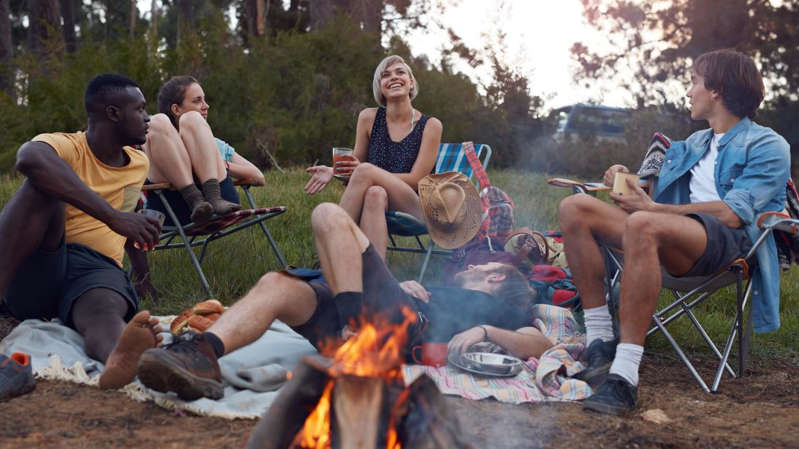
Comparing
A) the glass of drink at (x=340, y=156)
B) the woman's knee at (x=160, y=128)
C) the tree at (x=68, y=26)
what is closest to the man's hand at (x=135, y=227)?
the woman's knee at (x=160, y=128)

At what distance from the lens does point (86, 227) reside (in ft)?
10.4

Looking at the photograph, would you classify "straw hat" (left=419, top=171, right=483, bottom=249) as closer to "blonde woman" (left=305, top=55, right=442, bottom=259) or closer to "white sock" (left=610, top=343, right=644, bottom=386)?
"blonde woman" (left=305, top=55, right=442, bottom=259)

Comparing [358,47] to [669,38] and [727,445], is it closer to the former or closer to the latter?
[669,38]

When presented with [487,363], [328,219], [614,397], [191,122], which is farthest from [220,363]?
[191,122]

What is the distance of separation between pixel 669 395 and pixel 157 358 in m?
1.93

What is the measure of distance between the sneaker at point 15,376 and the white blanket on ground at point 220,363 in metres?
0.17

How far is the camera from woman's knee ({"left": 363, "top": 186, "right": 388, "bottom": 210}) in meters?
3.88

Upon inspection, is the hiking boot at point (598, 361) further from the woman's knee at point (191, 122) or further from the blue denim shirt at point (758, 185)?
the woman's knee at point (191, 122)

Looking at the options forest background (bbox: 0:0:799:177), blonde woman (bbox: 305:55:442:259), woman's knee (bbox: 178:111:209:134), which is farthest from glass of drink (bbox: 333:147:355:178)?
forest background (bbox: 0:0:799:177)

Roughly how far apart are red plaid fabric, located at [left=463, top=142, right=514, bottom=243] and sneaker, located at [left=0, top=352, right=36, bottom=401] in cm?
261

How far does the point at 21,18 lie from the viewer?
21922 millimetres

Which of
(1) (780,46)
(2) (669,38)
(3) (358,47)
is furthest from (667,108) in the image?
(3) (358,47)

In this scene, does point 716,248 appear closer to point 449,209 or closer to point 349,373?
point 449,209

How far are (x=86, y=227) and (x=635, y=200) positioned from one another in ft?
7.37
